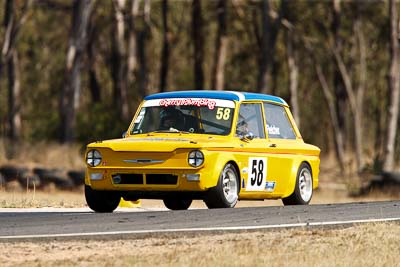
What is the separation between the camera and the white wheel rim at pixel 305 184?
18531 millimetres

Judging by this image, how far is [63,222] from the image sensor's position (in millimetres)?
14422

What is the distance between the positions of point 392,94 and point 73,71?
11.2m

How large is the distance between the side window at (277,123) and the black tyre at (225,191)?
60.6 inches

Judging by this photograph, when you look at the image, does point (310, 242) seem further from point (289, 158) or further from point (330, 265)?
point (289, 158)

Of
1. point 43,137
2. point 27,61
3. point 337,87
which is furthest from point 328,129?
point 43,137

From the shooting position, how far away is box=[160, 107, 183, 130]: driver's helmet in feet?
56.9

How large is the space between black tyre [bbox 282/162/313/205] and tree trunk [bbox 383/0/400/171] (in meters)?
21.8

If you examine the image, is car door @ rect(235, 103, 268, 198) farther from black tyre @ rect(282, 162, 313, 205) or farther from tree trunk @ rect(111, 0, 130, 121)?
tree trunk @ rect(111, 0, 130, 121)

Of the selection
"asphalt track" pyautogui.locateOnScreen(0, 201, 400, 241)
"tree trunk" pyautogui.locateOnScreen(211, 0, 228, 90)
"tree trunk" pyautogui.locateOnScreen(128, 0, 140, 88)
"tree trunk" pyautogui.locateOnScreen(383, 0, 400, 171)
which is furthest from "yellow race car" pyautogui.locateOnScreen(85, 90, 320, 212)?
"tree trunk" pyautogui.locateOnScreen(128, 0, 140, 88)

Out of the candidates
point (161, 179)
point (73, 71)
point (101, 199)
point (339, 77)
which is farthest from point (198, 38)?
point (161, 179)

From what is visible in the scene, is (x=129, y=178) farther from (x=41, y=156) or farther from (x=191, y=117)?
(x=41, y=156)

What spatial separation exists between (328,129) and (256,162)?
53026 millimetres

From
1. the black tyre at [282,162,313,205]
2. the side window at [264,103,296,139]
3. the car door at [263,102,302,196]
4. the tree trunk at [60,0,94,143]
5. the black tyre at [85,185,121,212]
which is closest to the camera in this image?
the black tyre at [85,185,121,212]

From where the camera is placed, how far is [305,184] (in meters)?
18.7
